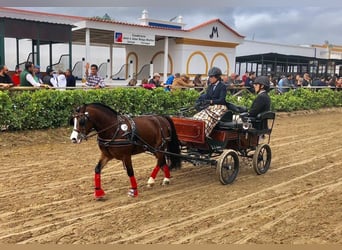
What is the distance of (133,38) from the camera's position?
68.8 feet

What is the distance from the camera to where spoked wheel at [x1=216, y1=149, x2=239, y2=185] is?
255 inches

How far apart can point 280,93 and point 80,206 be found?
1491 cm

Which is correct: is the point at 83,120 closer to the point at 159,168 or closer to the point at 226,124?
the point at 159,168

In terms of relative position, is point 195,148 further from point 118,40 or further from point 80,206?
point 118,40

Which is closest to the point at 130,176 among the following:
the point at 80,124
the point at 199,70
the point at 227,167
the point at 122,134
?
the point at 122,134

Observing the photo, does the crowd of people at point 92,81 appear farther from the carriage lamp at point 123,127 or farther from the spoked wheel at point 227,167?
the carriage lamp at point 123,127

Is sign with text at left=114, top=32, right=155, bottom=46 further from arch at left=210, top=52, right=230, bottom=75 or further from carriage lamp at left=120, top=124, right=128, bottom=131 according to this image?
carriage lamp at left=120, top=124, right=128, bottom=131

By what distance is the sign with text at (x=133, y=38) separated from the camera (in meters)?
20.4

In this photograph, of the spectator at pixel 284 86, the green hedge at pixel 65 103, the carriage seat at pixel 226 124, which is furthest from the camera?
the spectator at pixel 284 86

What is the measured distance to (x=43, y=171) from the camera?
7129mm

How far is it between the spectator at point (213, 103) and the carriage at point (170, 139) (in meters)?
0.15

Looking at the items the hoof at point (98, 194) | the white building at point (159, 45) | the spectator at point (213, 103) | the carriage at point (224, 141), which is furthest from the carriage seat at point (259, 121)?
the white building at point (159, 45)

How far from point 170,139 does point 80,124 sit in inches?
65.3

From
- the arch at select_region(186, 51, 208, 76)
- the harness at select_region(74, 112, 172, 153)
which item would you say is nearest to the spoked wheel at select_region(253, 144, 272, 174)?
the harness at select_region(74, 112, 172, 153)
